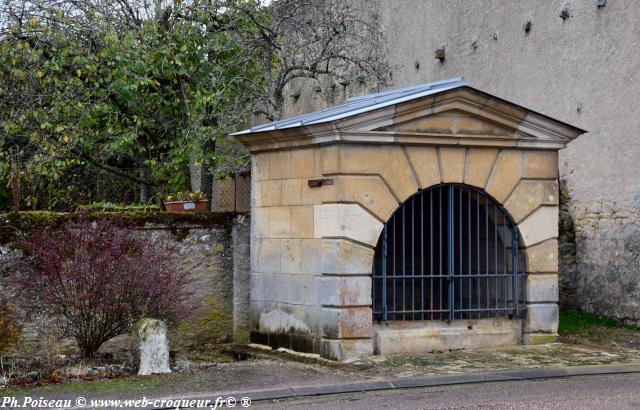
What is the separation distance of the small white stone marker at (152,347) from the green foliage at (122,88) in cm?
557

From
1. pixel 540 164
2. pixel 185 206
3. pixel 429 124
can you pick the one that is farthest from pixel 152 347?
pixel 540 164

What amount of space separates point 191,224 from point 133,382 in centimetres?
303

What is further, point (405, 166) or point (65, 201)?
point (65, 201)

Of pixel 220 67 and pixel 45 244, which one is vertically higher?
pixel 220 67

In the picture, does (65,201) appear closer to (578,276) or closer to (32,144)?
(32,144)

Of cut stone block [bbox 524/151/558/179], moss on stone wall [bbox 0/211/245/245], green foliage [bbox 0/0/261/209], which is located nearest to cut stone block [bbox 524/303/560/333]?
cut stone block [bbox 524/151/558/179]

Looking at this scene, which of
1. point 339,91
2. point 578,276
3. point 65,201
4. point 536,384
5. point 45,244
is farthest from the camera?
point 339,91

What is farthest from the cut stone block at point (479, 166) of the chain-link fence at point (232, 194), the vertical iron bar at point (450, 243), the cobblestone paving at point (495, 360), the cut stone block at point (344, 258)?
the chain-link fence at point (232, 194)

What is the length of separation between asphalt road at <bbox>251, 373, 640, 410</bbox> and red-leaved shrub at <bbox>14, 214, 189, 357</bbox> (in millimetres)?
2517

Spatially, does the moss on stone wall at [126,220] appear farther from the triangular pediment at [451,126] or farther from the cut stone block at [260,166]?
the triangular pediment at [451,126]

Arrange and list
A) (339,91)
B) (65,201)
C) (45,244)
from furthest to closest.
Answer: (339,91) → (65,201) → (45,244)

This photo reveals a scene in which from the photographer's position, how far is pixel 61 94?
49.9ft

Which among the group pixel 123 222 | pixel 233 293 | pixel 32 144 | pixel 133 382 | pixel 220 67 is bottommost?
pixel 133 382

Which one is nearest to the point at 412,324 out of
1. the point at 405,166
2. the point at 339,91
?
the point at 405,166
